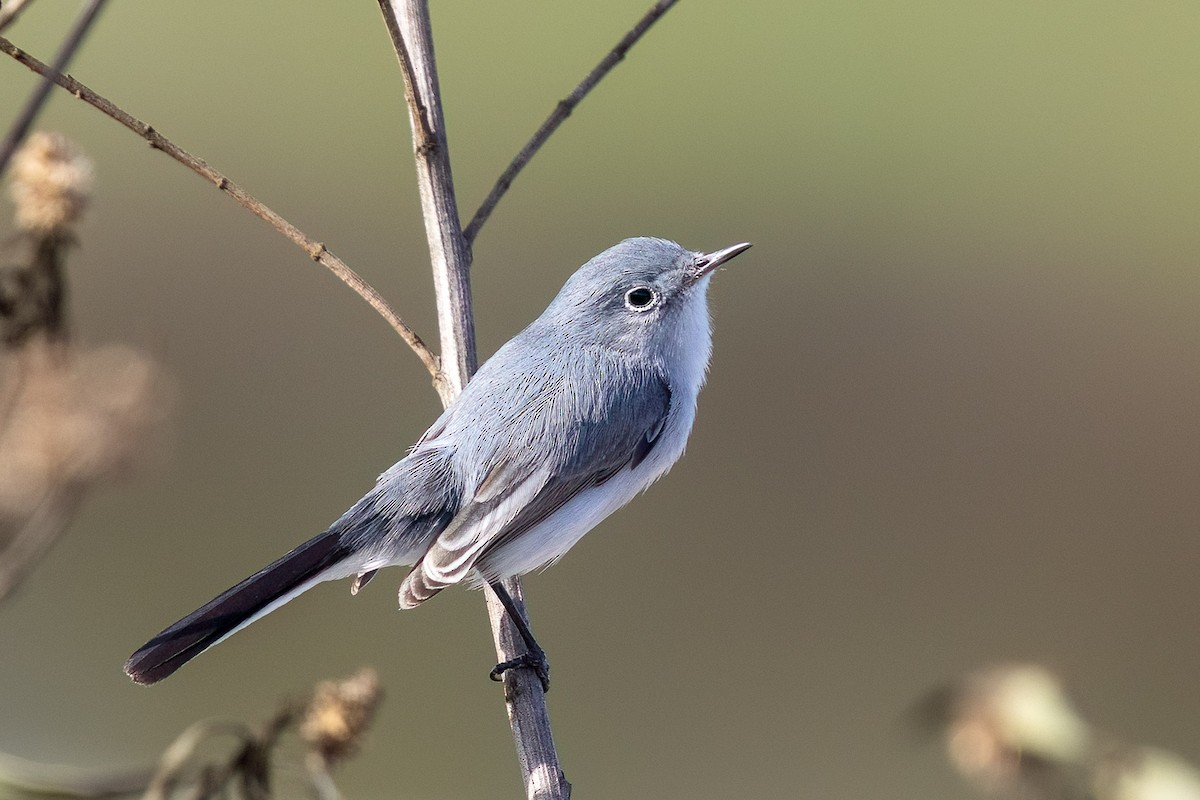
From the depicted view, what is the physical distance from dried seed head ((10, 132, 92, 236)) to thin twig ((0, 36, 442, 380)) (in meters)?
0.08

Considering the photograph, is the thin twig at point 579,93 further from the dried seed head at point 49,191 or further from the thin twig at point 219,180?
the dried seed head at point 49,191

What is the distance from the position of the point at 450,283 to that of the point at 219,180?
1.18ft

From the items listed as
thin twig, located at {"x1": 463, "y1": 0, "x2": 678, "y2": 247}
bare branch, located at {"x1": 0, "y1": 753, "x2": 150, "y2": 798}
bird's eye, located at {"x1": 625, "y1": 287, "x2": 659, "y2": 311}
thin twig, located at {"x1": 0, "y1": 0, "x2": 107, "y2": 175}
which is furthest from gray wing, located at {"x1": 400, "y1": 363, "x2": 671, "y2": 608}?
thin twig, located at {"x1": 0, "y1": 0, "x2": 107, "y2": 175}

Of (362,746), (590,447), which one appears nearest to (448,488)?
(590,447)

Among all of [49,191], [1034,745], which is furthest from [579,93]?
[1034,745]

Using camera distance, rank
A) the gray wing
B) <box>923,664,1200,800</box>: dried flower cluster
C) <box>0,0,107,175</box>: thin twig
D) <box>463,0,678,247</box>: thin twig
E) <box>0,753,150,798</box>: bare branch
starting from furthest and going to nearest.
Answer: the gray wing → <box>463,0,678,247</box>: thin twig → <box>923,664,1200,800</box>: dried flower cluster → <box>0,753,150,798</box>: bare branch → <box>0,0,107,175</box>: thin twig

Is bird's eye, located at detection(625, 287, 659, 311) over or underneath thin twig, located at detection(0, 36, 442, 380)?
over

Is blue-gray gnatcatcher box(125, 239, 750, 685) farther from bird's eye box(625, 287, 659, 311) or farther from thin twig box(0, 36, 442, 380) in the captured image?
thin twig box(0, 36, 442, 380)

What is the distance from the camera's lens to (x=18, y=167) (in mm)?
1283

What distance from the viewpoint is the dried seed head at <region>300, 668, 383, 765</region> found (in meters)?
1.29

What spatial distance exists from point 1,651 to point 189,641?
11.1ft

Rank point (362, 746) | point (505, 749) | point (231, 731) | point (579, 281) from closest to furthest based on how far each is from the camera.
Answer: point (231, 731)
point (362, 746)
point (579, 281)
point (505, 749)

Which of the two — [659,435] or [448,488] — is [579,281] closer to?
[659,435]

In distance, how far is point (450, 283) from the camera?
1.71m
